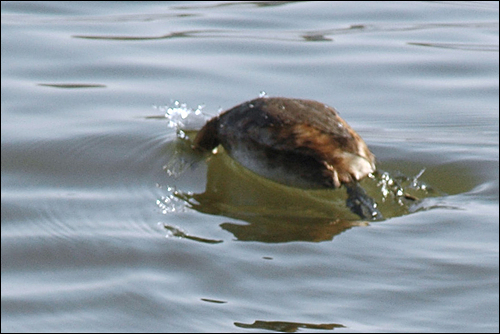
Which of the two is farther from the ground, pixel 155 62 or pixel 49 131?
pixel 155 62

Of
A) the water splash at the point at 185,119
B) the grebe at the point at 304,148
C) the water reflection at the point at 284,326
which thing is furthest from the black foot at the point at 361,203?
the water splash at the point at 185,119

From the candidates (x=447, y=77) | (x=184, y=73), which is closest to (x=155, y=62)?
(x=184, y=73)

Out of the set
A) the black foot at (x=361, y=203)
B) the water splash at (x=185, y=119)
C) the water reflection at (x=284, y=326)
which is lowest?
the water reflection at (x=284, y=326)

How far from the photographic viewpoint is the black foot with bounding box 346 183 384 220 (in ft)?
14.9

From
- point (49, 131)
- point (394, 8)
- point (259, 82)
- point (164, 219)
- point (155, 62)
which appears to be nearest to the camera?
point (164, 219)

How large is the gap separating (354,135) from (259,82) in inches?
90.6

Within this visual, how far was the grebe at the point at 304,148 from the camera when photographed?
178 inches

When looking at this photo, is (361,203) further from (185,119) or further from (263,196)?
(185,119)

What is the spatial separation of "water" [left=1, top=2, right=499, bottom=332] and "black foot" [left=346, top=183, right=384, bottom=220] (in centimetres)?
9

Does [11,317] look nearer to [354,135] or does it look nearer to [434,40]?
[354,135]

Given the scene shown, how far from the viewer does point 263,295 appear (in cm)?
381

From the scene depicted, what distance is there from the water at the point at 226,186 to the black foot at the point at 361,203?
0.09 metres

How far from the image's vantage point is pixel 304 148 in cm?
451

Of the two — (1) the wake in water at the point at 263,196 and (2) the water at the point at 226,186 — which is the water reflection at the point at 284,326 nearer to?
(2) the water at the point at 226,186
